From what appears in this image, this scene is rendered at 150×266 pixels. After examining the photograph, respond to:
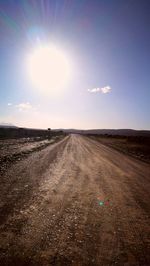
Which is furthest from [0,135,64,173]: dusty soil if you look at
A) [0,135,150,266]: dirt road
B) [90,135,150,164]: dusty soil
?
[90,135,150,164]: dusty soil

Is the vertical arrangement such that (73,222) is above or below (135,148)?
below

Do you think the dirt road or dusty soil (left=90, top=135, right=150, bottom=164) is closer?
the dirt road

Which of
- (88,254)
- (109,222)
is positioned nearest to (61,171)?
(109,222)

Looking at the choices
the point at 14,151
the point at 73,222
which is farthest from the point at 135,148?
the point at 73,222

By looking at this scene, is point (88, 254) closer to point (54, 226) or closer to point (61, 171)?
point (54, 226)

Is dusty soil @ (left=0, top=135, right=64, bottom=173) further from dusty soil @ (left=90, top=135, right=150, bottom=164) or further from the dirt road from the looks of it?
dusty soil @ (left=90, top=135, right=150, bottom=164)

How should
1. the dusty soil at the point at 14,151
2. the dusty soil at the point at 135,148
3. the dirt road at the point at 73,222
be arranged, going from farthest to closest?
the dusty soil at the point at 135,148 < the dusty soil at the point at 14,151 < the dirt road at the point at 73,222

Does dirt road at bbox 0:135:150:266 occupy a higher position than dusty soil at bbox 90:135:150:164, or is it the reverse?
dusty soil at bbox 90:135:150:164

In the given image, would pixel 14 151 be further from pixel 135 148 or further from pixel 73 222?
pixel 135 148

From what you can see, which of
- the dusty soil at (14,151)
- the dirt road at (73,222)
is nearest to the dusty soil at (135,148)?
the dirt road at (73,222)

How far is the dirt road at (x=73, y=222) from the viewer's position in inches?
130

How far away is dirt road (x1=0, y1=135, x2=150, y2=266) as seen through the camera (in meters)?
3.30

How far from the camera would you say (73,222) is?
14.6 feet

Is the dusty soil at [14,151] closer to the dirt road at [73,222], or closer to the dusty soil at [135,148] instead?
the dirt road at [73,222]
